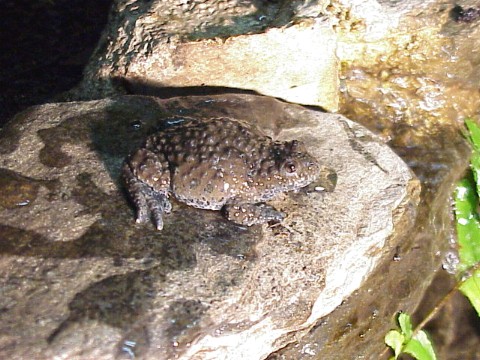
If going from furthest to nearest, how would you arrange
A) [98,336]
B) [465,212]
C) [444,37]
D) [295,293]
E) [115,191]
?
1. [444,37]
2. [465,212]
3. [115,191]
4. [295,293]
5. [98,336]

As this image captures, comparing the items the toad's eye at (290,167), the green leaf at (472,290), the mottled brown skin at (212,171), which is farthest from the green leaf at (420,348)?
the toad's eye at (290,167)

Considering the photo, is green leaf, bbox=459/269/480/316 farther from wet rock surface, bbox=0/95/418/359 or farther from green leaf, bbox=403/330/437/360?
wet rock surface, bbox=0/95/418/359

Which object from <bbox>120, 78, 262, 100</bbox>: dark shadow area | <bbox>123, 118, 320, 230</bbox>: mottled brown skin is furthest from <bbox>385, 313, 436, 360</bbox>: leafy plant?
<bbox>120, 78, 262, 100</bbox>: dark shadow area

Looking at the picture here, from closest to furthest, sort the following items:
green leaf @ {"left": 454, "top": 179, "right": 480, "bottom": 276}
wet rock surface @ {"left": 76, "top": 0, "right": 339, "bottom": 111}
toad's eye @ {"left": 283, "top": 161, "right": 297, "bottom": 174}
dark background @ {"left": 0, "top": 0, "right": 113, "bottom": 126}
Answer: toad's eye @ {"left": 283, "top": 161, "right": 297, "bottom": 174} < green leaf @ {"left": 454, "top": 179, "right": 480, "bottom": 276} < wet rock surface @ {"left": 76, "top": 0, "right": 339, "bottom": 111} < dark background @ {"left": 0, "top": 0, "right": 113, "bottom": 126}

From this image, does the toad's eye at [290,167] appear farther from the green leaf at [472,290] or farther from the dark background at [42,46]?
the dark background at [42,46]

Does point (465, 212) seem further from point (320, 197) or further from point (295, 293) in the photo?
point (295, 293)

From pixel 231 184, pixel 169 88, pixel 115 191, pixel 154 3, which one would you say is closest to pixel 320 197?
pixel 231 184

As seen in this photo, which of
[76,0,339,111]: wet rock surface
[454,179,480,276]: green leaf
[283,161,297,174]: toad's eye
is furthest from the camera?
[76,0,339,111]: wet rock surface

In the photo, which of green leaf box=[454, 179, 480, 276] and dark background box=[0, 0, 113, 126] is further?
dark background box=[0, 0, 113, 126]

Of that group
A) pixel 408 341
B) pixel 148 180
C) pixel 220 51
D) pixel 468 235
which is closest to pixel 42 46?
pixel 220 51
